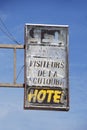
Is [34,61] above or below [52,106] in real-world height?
above

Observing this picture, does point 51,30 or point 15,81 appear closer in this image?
point 15,81

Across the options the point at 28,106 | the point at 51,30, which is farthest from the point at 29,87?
the point at 51,30

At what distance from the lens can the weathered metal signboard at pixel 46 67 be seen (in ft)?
82.2

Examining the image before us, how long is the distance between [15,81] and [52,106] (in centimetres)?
243

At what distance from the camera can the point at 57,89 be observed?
25.3m

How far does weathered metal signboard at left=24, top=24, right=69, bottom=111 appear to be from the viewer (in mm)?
25047

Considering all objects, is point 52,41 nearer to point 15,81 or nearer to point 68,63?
point 68,63

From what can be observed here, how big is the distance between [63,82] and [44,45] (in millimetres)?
1695

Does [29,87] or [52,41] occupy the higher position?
[52,41]

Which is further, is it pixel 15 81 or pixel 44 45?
pixel 44 45

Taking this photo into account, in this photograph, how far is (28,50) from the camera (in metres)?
25.3

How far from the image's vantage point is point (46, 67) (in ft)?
83.6

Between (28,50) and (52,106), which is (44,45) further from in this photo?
(52,106)

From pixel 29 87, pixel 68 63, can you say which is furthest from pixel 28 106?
pixel 68 63
